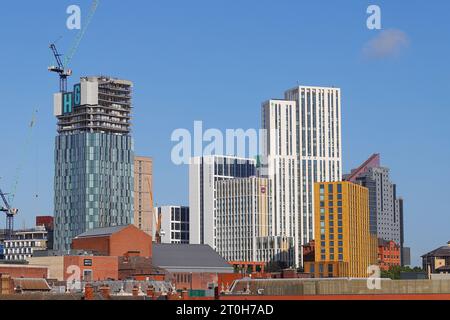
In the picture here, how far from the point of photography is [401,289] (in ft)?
426

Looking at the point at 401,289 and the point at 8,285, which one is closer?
the point at 401,289
